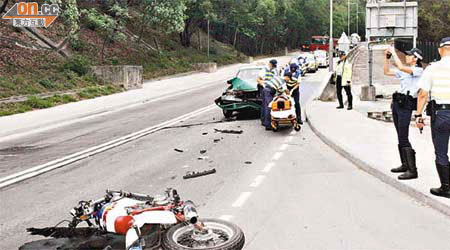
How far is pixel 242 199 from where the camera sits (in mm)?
7309

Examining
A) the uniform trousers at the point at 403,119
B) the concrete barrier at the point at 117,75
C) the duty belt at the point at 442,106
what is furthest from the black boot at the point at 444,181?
the concrete barrier at the point at 117,75

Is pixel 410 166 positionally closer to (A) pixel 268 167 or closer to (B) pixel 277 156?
(A) pixel 268 167

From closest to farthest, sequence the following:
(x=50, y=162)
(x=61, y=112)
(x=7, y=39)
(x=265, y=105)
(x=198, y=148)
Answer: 1. (x=50, y=162)
2. (x=198, y=148)
3. (x=265, y=105)
4. (x=61, y=112)
5. (x=7, y=39)

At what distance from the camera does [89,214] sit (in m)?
5.29

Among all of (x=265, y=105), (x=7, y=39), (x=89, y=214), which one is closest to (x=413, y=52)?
(x=89, y=214)

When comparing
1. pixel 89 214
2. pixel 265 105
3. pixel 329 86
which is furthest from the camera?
pixel 329 86

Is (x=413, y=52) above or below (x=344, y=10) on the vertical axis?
below

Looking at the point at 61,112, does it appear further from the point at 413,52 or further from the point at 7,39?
the point at 413,52

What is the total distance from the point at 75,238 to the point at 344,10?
A: 126 m

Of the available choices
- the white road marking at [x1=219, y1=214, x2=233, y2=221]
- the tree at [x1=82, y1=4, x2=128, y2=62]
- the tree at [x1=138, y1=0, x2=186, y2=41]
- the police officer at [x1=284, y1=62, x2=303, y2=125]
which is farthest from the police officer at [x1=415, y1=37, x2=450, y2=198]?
the tree at [x1=138, y1=0, x2=186, y2=41]

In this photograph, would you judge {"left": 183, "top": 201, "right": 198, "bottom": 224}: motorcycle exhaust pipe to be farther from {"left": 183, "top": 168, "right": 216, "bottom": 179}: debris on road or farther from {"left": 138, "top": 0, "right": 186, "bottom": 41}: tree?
{"left": 138, "top": 0, "right": 186, "bottom": 41}: tree

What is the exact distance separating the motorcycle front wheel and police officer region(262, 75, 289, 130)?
882cm

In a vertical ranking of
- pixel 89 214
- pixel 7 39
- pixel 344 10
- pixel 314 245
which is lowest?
pixel 314 245

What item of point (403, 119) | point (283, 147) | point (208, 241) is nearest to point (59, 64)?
point (283, 147)
